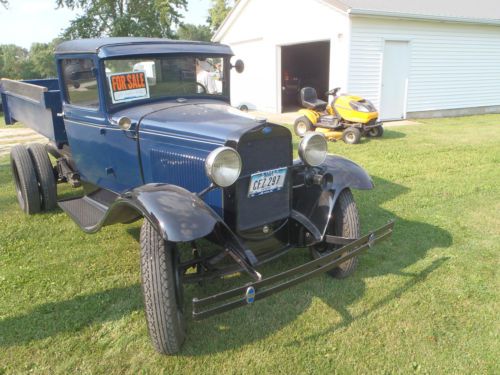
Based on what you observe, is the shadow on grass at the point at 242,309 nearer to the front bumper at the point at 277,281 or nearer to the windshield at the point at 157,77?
the front bumper at the point at 277,281

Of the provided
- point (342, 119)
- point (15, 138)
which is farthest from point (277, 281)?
point (15, 138)

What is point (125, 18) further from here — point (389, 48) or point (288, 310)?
point (288, 310)

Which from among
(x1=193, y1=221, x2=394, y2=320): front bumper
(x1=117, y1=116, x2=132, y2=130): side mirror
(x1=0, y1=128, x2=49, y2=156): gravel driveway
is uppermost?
(x1=117, y1=116, x2=132, y2=130): side mirror

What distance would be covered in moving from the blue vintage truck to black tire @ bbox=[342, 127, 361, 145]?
15.7 feet

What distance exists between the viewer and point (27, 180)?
179 inches

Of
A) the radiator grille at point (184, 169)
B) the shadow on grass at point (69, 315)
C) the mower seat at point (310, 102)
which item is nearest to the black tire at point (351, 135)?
the mower seat at point (310, 102)

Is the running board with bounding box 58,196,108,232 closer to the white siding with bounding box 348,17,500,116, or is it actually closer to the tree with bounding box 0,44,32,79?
the white siding with bounding box 348,17,500,116

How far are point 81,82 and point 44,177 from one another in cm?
A: 147

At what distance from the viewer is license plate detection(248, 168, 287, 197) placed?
278cm

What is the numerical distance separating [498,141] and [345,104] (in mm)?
3328

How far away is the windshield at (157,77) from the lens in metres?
3.47

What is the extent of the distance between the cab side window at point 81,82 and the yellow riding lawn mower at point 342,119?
5622 mm

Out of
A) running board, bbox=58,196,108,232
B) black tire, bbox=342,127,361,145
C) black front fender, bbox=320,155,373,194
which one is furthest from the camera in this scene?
black tire, bbox=342,127,361,145

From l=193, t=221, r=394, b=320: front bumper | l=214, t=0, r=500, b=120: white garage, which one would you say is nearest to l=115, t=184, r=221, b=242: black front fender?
l=193, t=221, r=394, b=320: front bumper
